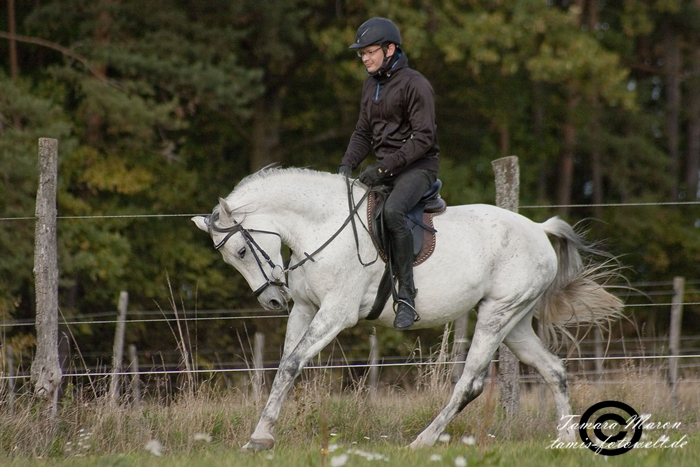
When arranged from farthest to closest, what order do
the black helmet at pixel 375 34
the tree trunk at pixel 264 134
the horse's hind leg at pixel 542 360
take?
the tree trunk at pixel 264 134, the horse's hind leg at pixel 542 360, the black helmet at pixel 375 34

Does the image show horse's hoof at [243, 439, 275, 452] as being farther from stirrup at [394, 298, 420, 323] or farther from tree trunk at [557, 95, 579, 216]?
tree trunk at [557, 95, 579, 216]

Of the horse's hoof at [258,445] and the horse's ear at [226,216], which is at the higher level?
the horse's ear at [226,216]

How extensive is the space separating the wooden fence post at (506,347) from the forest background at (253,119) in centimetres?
604

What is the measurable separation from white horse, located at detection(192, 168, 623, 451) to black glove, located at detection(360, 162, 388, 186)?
18 centimetres

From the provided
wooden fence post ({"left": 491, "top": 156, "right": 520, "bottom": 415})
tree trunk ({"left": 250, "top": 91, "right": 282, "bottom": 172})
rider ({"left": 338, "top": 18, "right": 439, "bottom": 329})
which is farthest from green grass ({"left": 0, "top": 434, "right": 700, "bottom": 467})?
tree trunk ({"left": 250, "top": 91, "right": 282, "bottom": 172})

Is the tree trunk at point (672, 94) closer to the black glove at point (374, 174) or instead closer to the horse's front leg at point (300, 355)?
the black glove at point (374, 174)

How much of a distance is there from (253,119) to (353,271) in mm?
16117

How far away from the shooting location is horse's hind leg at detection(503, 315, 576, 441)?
272 inches

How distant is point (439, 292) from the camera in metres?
6.48

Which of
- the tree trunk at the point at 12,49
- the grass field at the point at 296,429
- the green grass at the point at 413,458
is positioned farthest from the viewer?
the tree trunk at the point at 12,49

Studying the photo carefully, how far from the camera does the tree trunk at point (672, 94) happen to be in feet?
86.6

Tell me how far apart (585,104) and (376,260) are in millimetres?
20477

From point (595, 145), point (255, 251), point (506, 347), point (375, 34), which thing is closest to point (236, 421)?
point (255, 251)

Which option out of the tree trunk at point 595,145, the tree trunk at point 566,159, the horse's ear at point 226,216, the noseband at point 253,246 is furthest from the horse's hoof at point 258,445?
the tree trunk at point 566,159
